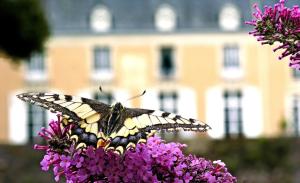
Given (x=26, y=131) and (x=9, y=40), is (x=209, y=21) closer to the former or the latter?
(x=26, y=131)

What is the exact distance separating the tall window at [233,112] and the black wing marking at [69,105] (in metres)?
49.6

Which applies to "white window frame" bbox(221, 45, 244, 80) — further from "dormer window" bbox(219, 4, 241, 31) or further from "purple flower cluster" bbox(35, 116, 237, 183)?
"purple flower cluster" bbox(35, 116, 237, 183)

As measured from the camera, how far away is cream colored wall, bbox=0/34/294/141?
54.0m

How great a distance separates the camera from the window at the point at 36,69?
2142 inches

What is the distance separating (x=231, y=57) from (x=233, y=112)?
3.22m

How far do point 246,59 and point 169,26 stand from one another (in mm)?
4756

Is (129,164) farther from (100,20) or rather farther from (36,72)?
(36,72)

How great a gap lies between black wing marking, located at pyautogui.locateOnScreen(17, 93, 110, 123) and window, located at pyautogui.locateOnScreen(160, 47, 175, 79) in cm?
5085

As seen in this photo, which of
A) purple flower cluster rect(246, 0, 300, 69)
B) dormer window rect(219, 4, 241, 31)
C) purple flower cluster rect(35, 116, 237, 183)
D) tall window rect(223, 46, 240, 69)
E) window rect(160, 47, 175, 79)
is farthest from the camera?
window rect(160, 47, 175, 79)

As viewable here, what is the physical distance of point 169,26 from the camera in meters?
55.0

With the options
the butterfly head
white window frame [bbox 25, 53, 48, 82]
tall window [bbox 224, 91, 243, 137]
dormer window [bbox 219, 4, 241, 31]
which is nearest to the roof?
dormer window [bbox 219, 4, 241, 31]

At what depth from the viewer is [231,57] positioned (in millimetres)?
55031

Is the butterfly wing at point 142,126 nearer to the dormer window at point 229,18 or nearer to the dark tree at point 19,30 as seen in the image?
the dark tree at point 19,30

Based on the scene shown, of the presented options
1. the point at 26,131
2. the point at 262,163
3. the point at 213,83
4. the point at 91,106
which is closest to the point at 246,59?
the point at 213,83
